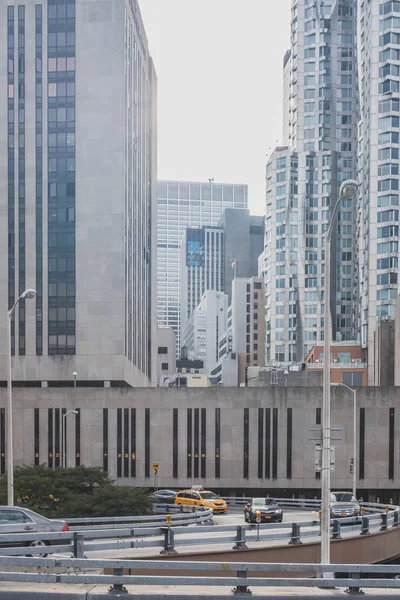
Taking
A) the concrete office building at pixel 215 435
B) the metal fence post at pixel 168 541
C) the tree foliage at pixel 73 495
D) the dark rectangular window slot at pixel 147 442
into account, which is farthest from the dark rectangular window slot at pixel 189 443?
the metal fence post at pixel 168 541

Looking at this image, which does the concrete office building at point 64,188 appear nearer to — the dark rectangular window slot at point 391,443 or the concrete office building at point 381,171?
the dark rectangular window slot at point 391,443

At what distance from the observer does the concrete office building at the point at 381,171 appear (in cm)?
13800

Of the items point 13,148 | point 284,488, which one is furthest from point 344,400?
point 13,148

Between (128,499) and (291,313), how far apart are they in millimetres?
119533

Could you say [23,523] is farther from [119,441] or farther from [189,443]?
[119,441]

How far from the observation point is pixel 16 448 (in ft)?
306

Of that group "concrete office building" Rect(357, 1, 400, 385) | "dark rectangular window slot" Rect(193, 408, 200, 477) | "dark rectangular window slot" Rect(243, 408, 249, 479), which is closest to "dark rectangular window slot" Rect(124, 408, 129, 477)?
"dark rectangular window slot" Rect(193, 408, 200, 477)

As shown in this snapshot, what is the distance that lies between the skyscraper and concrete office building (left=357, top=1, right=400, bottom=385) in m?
16.6

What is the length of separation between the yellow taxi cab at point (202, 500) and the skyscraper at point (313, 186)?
100225mm

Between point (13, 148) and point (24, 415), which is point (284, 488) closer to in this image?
point (24, 415)

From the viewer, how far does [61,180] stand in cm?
10625

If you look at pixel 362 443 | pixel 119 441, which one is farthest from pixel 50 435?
pixel 362 443

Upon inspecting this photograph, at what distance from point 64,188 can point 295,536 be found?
81601 mm

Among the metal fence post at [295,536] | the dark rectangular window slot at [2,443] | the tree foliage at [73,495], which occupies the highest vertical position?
the metal fence post at [295,536]
